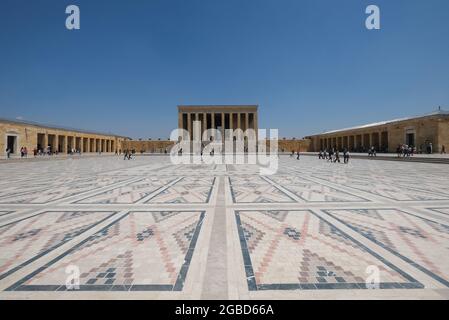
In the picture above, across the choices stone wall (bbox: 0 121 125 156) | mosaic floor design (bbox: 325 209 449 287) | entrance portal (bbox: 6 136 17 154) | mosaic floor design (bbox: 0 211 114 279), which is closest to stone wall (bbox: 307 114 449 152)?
mosaic floor design (bbox: 325 209 449 287)

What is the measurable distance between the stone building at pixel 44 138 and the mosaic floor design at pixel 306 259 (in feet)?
115

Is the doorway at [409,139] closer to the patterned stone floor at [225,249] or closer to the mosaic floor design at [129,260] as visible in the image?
the patterned stone floor at [225,249]

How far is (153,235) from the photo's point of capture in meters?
3.69

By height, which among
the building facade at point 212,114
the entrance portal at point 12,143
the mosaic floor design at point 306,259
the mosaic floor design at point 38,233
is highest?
the building facade at point 212,114

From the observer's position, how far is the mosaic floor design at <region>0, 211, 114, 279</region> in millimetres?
2906

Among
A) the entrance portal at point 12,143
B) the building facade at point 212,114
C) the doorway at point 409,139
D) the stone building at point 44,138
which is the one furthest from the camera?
the building facade at point 212,114

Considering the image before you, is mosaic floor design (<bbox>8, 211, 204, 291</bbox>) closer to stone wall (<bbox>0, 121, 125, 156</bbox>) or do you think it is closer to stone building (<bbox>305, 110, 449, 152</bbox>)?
stone building (<bbox>305, 110, 449, 152</bbox>)

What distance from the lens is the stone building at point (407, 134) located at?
24.4m

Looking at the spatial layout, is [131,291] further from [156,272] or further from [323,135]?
[323,135]

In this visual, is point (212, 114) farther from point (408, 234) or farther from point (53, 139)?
point (408, 234)

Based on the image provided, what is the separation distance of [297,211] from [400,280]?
8.88 ft

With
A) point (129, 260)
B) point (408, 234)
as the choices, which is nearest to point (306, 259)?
point (408, 234)

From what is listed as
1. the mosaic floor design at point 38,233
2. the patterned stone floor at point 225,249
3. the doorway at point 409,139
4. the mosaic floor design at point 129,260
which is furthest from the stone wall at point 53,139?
the doorway at point 409,139
